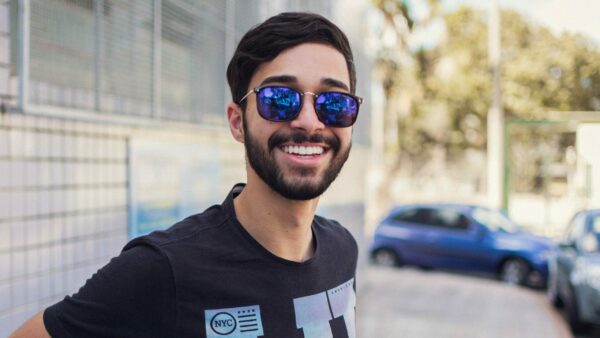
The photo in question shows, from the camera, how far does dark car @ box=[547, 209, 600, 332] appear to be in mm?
6594

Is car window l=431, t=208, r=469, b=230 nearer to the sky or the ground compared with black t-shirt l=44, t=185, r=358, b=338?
nearer to the ground

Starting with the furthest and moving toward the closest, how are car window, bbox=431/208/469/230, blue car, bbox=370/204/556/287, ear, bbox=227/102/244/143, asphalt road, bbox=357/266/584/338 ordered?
1. car window, bbox=431/208/469/230
2. blue car, bbox=370/204/556/287
3. asphalt road, bbox=357/266/584/338
4. ear, bbox=227/102/244/143

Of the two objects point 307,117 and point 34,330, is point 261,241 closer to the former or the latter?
point 307,117

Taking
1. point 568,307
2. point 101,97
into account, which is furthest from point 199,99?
point 568,307

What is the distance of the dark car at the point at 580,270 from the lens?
6.59m

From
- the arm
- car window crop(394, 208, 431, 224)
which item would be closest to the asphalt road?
car window crop(394, 208, 431, 224)

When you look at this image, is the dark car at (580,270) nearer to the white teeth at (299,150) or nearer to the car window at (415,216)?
the car window at (415,216)

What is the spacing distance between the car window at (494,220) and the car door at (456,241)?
18 cm

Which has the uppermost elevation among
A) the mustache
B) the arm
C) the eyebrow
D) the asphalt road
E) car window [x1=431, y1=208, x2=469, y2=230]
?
the eyebrow

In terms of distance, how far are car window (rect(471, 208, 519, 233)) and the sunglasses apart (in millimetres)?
9210

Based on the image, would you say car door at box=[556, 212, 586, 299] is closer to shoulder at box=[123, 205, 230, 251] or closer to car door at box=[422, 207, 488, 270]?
car door at box=[422, 207, 488, 270]

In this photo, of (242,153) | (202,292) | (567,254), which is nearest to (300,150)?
(202,292)

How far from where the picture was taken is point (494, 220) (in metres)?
10.5

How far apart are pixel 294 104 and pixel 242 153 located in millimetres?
4384
